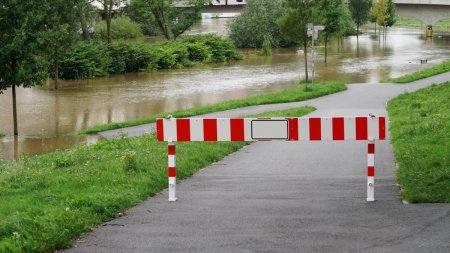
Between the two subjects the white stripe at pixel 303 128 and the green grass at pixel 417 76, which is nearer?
the white stripe at pixel 303 128

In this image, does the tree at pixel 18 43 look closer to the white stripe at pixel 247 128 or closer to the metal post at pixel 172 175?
the metal post at pixel 172 175

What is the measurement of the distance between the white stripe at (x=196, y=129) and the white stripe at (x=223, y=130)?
197 mm

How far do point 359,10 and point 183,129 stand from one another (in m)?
92.0

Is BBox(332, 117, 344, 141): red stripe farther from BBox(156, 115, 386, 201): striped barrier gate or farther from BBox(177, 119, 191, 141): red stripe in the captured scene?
BBox(177, 119, 191, 141): red stripe

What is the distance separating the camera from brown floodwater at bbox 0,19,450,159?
2725 cm

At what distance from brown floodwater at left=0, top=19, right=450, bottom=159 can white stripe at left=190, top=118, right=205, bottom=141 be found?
12.7 meters

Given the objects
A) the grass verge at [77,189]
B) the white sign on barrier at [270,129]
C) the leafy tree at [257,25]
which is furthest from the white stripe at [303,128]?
the leafy tree at [257,25]

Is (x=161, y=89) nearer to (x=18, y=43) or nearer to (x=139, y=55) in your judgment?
(x=18, y=43)

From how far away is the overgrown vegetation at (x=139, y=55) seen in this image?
50144 millimetres

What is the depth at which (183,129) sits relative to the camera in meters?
8.88

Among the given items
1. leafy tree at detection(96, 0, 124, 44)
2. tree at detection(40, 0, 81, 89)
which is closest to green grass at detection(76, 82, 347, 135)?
tree at detection(40, 0, 81, 89)

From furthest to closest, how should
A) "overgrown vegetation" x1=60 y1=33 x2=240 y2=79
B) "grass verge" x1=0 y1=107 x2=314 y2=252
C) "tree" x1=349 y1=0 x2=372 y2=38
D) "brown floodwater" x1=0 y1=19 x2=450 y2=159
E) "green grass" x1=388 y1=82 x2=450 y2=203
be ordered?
1. "tree" x1=349 y1=0 x2=372 y2=38
2. "overgrown vegetation" x1=60 y1=33 x2=240 y2=79
3. "brown floodwater" x1=0 y1=19 x2=450 y2=159
4. "green grass" x1=388 y1=82 x2=450 y2=203
5. "grass verge" x1=0 y1=107 x2=314 y2=252

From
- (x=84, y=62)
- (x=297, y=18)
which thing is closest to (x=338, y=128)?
(x=297, y=18)

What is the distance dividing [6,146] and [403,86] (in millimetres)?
17770
